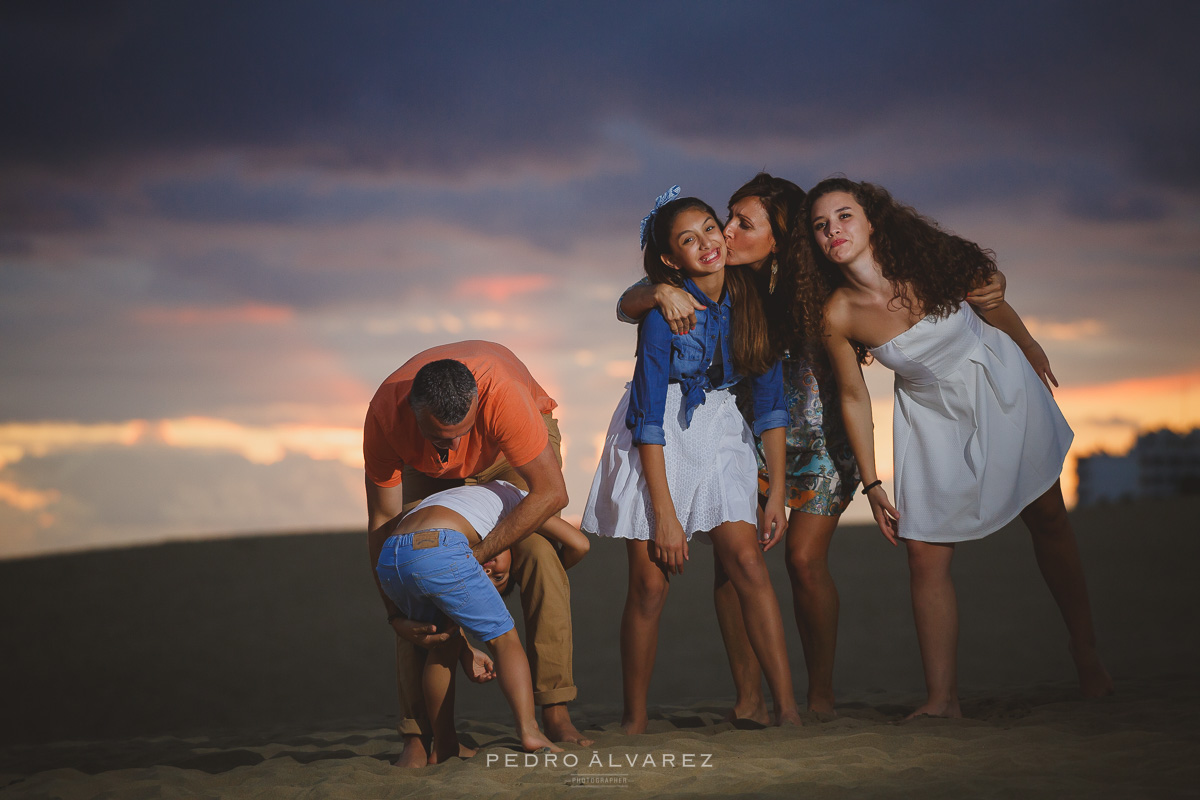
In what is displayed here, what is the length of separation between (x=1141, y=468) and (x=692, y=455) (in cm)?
6649

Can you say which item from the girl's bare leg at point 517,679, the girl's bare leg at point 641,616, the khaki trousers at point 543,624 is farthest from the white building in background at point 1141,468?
the girl's bare leg at point 517,679

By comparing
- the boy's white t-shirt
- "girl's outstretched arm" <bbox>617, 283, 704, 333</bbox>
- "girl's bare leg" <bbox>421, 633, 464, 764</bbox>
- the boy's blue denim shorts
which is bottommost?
"girl's bare leg" <bbox>421, 633, 464, 764</bbox>

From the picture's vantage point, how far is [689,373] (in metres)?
4.43

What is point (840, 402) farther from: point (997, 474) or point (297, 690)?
point (297, 690)

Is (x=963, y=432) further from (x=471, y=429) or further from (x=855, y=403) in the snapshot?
(x=471, y=429)

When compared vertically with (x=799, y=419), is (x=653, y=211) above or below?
above

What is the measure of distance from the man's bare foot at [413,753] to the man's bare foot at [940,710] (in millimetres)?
2092

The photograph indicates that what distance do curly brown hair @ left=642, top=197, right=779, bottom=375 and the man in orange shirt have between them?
0.82 meters

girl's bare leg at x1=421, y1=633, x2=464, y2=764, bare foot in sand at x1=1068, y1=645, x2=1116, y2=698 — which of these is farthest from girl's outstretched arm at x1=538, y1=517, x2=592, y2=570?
bare foot in sand at x1=1068, y1=645, x2=1116, y2=698

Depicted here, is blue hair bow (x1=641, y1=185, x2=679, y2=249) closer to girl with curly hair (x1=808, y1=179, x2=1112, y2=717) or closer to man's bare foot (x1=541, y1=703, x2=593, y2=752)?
girl with curly hair (x1=808, y1=179, x2=1112, y2=717)

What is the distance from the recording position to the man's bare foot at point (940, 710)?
4344 mm

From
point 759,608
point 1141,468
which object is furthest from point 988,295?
point 1141,468

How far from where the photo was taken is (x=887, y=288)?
4.43m

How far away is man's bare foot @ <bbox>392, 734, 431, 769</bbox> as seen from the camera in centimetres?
411
